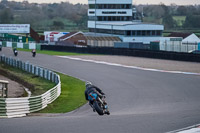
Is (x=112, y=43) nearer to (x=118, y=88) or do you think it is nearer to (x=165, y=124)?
(x=118, y=88)

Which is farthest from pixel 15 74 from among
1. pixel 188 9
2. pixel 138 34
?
pixel 188 9

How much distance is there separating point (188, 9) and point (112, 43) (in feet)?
340

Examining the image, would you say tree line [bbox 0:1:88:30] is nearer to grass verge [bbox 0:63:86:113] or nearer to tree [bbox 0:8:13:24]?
tree [bbox 0:8:13:24]

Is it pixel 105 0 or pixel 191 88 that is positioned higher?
pixel 105 0

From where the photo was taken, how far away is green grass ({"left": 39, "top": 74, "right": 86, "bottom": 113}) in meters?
20.7

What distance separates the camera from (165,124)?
13094 millimetres

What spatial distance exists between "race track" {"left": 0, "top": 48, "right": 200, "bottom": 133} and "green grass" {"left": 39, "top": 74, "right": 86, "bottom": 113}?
37.7 inches

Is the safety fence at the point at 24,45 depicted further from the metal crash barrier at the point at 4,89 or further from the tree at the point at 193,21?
the tree at the point at 193,21

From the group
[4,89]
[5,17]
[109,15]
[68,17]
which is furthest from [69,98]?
[68,17]

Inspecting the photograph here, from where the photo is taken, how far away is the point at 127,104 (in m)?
21.9

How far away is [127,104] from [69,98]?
3.53 meters

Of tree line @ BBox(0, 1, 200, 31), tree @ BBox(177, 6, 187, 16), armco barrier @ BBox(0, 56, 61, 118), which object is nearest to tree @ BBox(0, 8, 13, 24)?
tree line @ BBox(0, 1, 200, 31)

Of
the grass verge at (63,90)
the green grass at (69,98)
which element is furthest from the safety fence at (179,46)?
the green grass at (69,98)

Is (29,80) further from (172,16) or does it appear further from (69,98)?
(172,16)
